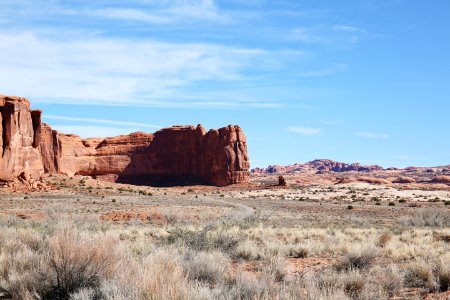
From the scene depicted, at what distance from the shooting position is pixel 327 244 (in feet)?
45.7

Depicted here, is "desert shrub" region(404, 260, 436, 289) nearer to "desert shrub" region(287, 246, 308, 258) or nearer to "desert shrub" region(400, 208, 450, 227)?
"desert shrub" region(287, 246, 308, 258)

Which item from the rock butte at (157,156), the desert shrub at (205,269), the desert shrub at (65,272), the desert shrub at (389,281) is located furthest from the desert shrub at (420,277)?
the rock butte at (157,156)

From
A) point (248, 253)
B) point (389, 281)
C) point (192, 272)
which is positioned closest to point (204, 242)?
point (248, 253)

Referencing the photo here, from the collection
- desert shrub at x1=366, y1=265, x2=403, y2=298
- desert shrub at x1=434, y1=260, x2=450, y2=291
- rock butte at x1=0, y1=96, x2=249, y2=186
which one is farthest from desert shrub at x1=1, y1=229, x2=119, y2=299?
rock butte at x1=0, y1=96, x2=249, y2=186

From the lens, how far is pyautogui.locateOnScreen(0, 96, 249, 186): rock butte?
86.1 m

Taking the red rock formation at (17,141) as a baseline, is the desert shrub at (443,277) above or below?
below

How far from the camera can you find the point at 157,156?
99188mm

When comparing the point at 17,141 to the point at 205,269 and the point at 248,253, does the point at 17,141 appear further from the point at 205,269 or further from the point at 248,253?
the point at 205,269

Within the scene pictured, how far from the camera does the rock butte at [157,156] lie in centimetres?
8607

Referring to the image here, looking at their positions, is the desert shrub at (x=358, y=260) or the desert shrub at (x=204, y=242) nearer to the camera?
the desert shrub at (x=358, y=260)

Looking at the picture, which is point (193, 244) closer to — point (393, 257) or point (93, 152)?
point (393, 257)

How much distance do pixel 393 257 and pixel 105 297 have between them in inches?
341

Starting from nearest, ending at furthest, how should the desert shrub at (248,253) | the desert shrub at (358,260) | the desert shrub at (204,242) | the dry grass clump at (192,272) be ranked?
the dry grass clump at (192,272), the desert shrub at (358,260), the desert shrub at (248,253), the desert shrub at (204,242)

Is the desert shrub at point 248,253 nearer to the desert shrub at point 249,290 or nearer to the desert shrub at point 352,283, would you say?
the desert shrub at point 352,283
